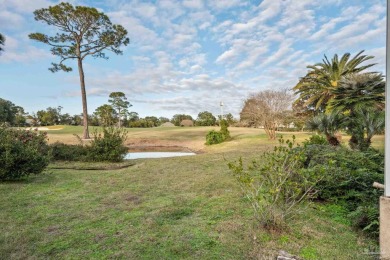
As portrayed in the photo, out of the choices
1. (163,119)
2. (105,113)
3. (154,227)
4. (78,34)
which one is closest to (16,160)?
(154,227)

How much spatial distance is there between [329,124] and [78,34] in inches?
596

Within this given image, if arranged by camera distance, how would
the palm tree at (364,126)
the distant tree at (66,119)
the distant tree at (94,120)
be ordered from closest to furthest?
1. the palm tree at (364,126)
2. the distant tree at (94,120)
3. the distant tree at (66,119)

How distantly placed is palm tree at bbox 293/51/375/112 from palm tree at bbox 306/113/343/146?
12.2 metres

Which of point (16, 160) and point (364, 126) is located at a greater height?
point (364, 126)

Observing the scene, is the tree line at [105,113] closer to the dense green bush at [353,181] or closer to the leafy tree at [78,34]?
the leafy tree at [78,34]

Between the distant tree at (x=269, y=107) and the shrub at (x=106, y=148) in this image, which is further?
the distant tree at (x=269, y=107)

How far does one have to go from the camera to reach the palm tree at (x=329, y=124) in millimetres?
5043

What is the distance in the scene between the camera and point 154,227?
254 centimetres

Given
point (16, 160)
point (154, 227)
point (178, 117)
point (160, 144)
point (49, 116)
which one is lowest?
point (160, 144)

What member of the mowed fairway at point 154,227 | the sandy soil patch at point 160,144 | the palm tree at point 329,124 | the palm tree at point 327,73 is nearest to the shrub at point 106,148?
the mowed fairway at point 154,227

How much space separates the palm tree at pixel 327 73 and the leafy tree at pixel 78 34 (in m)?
14.9

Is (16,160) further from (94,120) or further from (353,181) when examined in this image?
(94,120)

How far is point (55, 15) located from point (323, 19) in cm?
1462

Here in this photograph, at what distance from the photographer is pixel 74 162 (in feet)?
26.9
